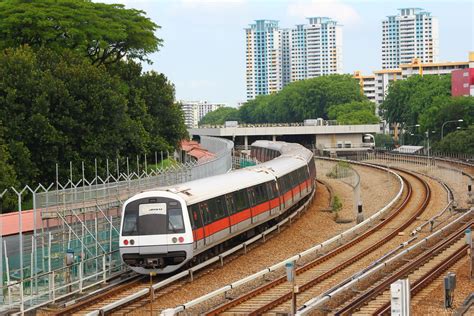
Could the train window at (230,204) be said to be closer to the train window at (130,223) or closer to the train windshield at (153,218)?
the train windshield at (153,218)

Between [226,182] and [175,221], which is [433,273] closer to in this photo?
[175,221]

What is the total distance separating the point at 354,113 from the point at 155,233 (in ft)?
426

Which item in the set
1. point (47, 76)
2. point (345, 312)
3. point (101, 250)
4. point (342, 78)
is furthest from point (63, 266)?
point (342, 78)

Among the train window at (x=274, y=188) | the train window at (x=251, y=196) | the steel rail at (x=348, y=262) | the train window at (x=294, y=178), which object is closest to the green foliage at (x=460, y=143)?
the steel rail at (x=348, y=262)

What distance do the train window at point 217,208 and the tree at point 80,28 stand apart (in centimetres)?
2783

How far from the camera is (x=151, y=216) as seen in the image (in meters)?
27.6

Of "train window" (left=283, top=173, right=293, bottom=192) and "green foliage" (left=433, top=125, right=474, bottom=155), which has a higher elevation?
"train window" (left=283, top=173, right=293, bottom=192)

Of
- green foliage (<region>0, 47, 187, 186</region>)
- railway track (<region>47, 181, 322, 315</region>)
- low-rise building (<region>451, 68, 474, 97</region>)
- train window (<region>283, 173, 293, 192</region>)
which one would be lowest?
railway track (<region>47, 181, 322, 315</region>)

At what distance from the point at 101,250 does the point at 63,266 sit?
200 centimetres

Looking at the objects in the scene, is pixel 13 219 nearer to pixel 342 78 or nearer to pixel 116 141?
pixel 116 141

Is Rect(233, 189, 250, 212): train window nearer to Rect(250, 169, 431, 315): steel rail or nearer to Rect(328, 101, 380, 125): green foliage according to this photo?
Rect(250, 169, 431, 315): steel rail

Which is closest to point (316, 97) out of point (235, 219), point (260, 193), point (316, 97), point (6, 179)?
point (316, 97)

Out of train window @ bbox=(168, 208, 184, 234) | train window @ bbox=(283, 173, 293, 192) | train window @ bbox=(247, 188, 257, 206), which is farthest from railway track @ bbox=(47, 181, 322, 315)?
train window @ bbox=(283, 173, 293, 192)

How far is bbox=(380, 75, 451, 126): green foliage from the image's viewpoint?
142m
